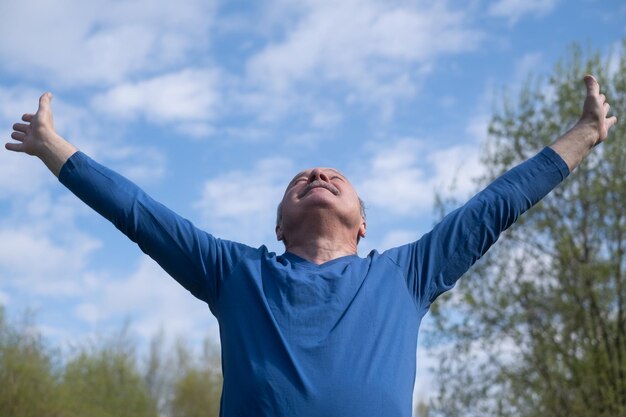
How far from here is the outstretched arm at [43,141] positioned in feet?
9.26

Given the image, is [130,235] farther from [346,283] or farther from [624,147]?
[624,147]

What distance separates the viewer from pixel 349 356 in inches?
99.6

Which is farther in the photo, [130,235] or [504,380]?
[504,380]

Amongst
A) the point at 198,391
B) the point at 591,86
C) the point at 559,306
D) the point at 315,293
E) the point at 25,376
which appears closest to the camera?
the point at 315,293

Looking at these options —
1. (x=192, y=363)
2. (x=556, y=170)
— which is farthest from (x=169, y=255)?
(x=192, y=363)

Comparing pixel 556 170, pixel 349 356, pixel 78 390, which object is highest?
pixel 78 390

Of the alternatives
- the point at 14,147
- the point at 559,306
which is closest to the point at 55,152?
the point at 14,147

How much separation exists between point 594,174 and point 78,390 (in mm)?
19199

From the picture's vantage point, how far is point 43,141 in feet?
9.41

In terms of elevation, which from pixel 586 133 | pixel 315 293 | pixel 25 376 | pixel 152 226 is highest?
pixel 25 376

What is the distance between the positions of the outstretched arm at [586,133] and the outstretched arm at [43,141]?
1932 mm

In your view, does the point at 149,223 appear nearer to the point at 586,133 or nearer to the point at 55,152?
the point at 55,152

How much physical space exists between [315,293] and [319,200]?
1.46 ft

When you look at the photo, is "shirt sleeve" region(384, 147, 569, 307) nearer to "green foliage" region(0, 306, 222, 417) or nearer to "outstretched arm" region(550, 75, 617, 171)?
"outstretched arm" region(550, 75, 617, 171)
